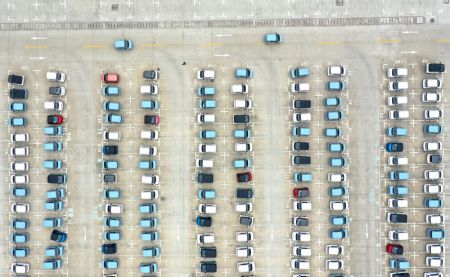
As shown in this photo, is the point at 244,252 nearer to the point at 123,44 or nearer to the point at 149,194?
the point at 149,194

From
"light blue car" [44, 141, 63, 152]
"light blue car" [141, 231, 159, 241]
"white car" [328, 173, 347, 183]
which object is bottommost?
"light blue car" [141, 231, 159, 241]

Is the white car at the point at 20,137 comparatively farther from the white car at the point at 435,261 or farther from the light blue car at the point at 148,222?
the white car at the point at 435,261

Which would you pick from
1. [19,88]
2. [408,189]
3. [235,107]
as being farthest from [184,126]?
[408,189]

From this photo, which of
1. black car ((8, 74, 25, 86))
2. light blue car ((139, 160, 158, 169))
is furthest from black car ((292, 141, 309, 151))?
black car ((8, 74, 25, 86))

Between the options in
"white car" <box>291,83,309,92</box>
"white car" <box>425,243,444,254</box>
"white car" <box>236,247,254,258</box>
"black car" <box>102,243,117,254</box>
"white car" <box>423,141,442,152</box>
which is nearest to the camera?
"white car" <box>425,243,444,254</box>

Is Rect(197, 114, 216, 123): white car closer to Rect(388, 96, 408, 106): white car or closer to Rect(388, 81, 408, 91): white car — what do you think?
Rect(388, 96, 408, 106): white car

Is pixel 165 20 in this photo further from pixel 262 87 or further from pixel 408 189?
pixel 408 189
